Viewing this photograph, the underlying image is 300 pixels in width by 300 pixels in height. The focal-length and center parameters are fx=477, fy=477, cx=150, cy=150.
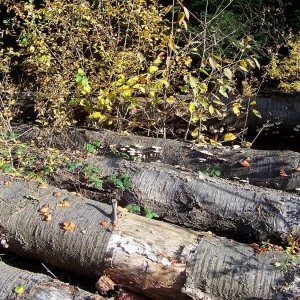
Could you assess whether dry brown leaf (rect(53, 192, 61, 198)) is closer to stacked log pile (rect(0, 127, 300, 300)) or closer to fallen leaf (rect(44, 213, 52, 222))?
stacked log pile (rect(0, 127, 300, 300))

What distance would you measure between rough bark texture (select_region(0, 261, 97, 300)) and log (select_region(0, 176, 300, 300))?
282 millimetres

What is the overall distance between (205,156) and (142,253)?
1.46 meters

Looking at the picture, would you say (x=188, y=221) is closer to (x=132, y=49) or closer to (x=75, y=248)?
(x=75, y=248)

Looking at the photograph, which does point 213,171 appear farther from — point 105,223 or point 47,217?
point 47,217

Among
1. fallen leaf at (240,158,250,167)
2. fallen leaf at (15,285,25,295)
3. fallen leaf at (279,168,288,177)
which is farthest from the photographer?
fallen leaf at (240,158,250,167)

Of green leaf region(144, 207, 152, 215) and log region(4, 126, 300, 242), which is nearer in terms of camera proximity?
log region(4, 126, 300, 242)

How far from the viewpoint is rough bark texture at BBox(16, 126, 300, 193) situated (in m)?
3.74

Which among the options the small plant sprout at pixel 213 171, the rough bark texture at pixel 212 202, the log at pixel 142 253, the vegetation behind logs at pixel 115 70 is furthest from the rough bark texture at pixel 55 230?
the vegetation behind logs at pixel 115 70

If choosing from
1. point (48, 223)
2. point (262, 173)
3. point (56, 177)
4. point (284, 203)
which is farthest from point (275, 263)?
point (56, 177)

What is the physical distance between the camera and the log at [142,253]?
2666mm

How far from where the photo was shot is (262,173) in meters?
3.81

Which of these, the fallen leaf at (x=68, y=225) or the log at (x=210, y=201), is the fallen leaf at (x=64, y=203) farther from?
the log at (x=210, y=201)

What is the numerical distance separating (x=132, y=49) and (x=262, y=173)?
2278 millimetres

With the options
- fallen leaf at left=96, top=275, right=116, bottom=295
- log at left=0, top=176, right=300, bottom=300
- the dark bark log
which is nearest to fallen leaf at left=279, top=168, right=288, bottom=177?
log at left=0, top=176, right=300, bottom=300
